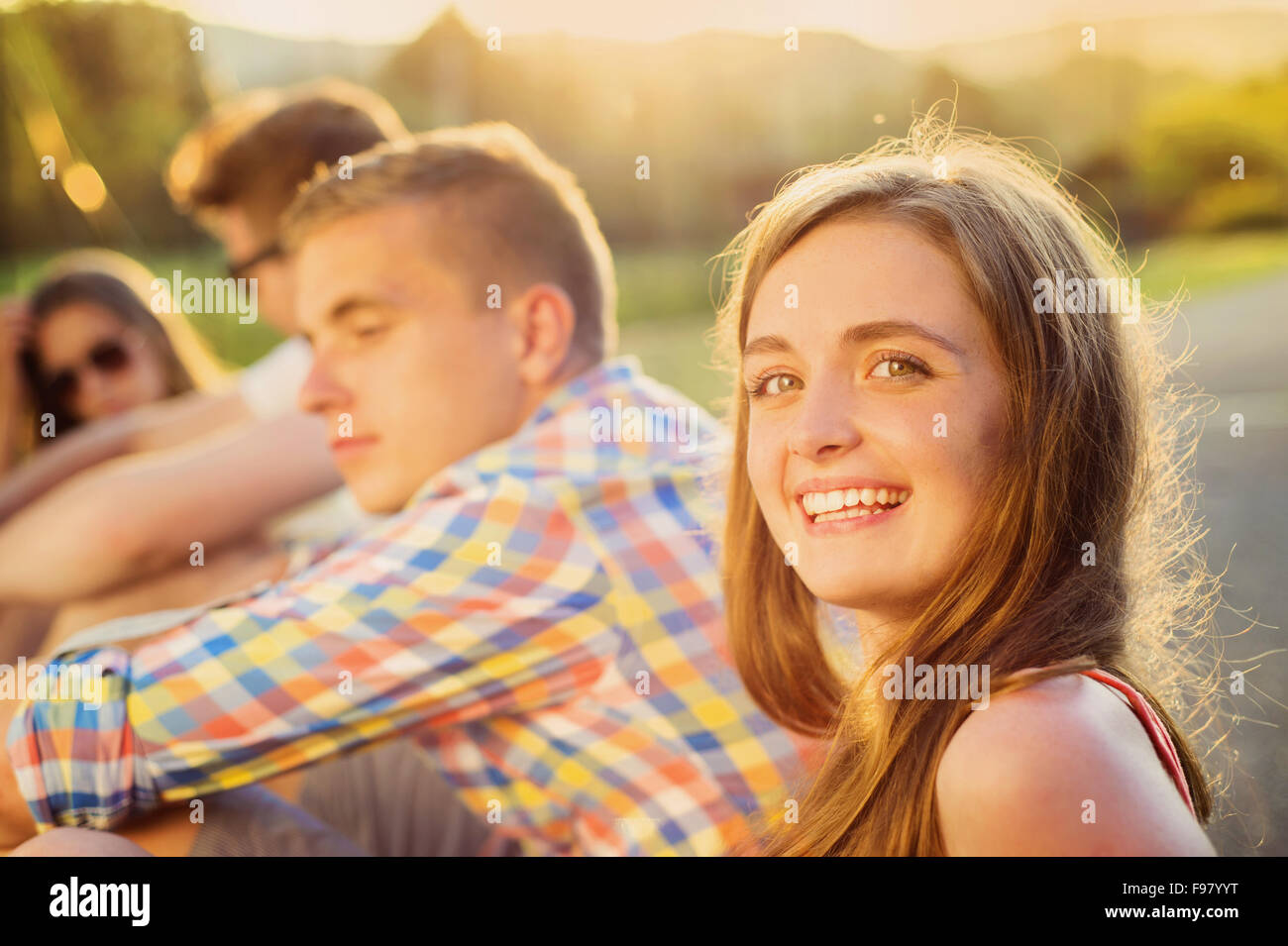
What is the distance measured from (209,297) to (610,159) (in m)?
1.11

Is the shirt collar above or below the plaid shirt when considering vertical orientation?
above

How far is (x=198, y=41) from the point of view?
2.78 metres

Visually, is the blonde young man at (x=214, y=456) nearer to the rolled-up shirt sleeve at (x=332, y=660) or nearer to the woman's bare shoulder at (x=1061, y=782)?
the rolled-up shirt sleeve at (x=332, y=660)

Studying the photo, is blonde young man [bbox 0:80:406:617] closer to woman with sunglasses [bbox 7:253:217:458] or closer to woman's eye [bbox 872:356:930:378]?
woman with sunglasses [bbox 7:253:217:458]

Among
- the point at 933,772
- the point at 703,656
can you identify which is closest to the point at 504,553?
the point at 703,656

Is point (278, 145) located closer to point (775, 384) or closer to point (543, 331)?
point (543, 331)

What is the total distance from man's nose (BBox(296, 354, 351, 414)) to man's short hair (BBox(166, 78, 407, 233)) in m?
0.80

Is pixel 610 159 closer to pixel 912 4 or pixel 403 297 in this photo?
pixel 912 4

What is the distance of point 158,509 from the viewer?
182cm

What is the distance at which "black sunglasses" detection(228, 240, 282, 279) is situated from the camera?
222 cm

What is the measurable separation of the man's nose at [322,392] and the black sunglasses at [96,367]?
46.8 inches

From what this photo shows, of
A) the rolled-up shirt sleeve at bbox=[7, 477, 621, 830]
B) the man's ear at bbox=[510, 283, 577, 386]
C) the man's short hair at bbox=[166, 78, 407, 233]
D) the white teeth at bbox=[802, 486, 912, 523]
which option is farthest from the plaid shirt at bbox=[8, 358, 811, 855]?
the man's short hair at bbox=[166, 78, 407, 233]

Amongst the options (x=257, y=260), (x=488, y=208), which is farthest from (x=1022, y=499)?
(x=257, y=260)
